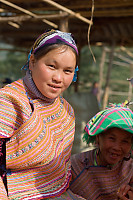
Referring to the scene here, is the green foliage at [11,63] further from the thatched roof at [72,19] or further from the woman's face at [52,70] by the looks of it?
the woman's face at [52,70]

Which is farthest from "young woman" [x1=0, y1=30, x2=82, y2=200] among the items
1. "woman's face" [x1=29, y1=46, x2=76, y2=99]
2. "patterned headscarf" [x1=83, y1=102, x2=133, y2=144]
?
"patterned headscarf" [x1=83, y1=102, x2=133, y2=144]

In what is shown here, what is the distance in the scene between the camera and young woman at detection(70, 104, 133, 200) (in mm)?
1864

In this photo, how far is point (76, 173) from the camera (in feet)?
6.49

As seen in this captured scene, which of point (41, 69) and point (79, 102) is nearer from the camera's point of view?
point (41, 69)

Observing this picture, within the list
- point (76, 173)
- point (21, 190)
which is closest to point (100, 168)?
point (76, 173)

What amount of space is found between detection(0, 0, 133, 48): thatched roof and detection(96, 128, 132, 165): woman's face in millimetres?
2429

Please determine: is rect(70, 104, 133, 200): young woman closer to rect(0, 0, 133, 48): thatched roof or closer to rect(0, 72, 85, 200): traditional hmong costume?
rect(0, 72, 85, 200): traditional hmong costume

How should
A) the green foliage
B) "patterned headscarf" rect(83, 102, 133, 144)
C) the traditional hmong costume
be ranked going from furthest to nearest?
1. the green foliage
2. "patterned headscarf" rect(83, 102, 133, 144)
3. the traditional hmong costume

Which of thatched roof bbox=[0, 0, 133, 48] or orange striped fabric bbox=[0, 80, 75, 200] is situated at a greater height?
thatched roof bbox=[0, 0, 133, 48]

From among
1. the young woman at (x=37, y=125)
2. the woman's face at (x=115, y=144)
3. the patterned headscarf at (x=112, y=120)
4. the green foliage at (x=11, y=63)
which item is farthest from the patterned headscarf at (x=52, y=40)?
the green foliage at (x=11, y=63)

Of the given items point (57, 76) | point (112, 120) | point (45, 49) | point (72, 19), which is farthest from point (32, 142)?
point (72, 19)

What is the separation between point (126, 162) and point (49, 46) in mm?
1058

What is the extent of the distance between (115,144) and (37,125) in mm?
634

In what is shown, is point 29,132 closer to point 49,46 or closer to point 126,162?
point 49,46
